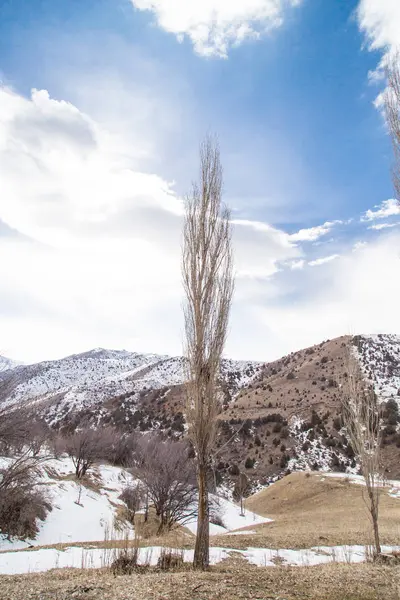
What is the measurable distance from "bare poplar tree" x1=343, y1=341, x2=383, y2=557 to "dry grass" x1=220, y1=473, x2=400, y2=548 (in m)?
2.40

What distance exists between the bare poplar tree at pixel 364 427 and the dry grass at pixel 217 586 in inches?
128

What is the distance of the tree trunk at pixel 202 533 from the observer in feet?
24.0

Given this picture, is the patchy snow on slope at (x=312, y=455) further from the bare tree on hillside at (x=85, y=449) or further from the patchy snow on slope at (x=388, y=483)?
the bare tree on hillside at (x=85, y=449)

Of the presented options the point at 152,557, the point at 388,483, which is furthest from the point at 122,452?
the point at 152,557

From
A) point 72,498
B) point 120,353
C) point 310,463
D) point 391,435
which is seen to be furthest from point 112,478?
point 120,353

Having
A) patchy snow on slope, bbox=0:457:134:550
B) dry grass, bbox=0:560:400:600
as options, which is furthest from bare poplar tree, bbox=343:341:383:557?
patchy snow on slope, bbox=0:457:134:550

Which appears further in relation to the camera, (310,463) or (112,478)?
(310,463)

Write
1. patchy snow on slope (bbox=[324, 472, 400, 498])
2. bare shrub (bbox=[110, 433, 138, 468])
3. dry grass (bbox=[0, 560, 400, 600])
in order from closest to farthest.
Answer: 1. dry grass (bbox=[0, 560, 400, 600])
2. patchy snow on slope (bbox=[324, 472, 400, 498])
3. bare shrub (bbox=[110, 433, 138, 468])

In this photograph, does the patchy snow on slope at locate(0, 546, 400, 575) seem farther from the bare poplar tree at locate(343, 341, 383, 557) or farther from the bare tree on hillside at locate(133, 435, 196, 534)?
the bare tree on hillside at locate(133, 435, 196, 534)

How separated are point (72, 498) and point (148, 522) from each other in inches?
268

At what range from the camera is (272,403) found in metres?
59.0

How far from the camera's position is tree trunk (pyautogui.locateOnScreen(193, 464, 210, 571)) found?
7320 mm

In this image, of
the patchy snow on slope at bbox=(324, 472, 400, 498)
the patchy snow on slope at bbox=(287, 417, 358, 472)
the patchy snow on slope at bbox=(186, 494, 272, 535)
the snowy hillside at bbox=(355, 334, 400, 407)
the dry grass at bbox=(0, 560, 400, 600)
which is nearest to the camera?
the dry grass at bbox=(0, 560, 400, 600)

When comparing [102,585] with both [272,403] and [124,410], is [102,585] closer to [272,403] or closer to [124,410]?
[272,403]
